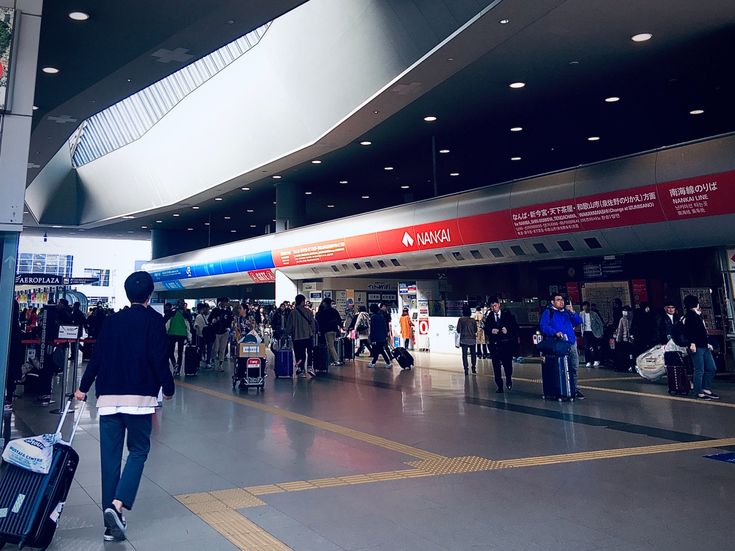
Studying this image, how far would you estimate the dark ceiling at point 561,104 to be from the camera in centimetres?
894

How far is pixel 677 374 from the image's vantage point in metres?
9.93

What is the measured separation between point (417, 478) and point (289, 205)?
17018 mm

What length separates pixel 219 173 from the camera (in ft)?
62.2

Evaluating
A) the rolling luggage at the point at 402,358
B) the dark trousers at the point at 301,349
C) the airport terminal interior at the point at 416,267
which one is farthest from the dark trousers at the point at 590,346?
the dark trousers at the point at 301,349

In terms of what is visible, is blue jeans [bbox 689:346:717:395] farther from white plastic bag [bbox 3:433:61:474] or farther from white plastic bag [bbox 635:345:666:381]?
white plastic bag [bbox 3:433:61:474]

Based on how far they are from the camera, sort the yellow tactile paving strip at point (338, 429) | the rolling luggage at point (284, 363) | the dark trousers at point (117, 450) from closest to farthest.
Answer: the dark trousers at point (117, 450) → the yellow tactile paving strip at point (338, 429) → the rolling luggage at point (284, 363)

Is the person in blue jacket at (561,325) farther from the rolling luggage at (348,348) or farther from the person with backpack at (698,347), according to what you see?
the rolling luggage at (348,348)

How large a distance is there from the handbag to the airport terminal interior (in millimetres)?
46

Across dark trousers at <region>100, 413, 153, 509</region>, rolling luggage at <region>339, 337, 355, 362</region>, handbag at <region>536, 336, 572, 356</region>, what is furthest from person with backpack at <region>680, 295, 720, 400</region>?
rolling luggage at <region>339, 337, 355, 362</region>

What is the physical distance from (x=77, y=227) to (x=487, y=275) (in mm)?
21813

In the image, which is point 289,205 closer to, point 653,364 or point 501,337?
point 501,337

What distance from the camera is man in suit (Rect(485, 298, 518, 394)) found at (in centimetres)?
1076

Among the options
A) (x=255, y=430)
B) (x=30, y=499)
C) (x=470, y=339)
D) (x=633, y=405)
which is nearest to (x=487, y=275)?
(x=470, y=339)

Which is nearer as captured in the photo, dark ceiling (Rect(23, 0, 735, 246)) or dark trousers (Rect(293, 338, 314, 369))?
dark ceiling (Rect(23, 0, 735, 246))
